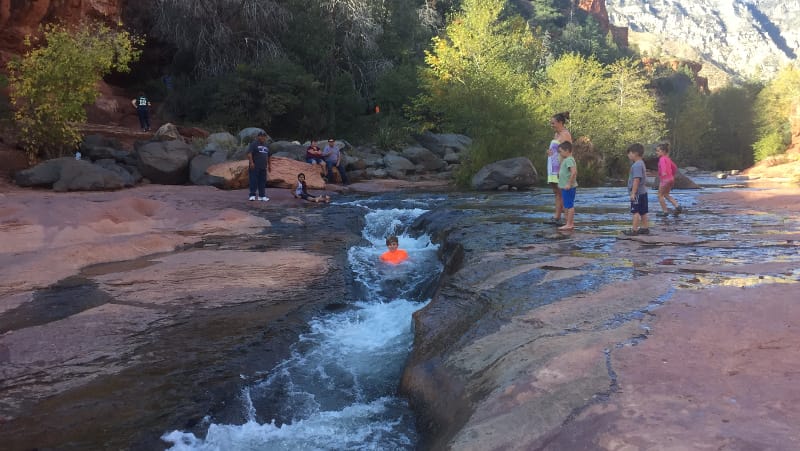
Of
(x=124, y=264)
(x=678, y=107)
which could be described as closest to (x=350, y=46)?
(x=124, y=264)

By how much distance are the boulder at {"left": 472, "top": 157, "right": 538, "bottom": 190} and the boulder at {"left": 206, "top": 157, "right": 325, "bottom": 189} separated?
5.25m

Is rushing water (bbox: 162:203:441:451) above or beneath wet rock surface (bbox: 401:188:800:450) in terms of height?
beneath

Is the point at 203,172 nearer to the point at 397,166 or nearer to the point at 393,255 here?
the point at 397,166

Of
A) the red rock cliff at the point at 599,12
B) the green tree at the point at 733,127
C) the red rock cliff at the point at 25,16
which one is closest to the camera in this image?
the red rock cliff at the point at 25,16

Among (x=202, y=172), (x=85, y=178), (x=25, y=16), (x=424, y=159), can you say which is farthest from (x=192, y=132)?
(x=424, y=159)

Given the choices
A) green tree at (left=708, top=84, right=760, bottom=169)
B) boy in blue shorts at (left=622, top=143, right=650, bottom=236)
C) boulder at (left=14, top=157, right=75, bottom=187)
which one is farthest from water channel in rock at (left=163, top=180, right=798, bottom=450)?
green tree at (left=708, top=84, right=760, bottom=169)

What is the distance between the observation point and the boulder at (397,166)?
2395 cm

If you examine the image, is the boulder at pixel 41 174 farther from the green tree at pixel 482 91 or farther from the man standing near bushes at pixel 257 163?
the green tree at pixel 482 91

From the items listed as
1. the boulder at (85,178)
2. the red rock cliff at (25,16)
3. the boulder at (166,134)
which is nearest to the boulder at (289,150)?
the boulder at (166,134)

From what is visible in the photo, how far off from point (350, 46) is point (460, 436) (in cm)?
3000

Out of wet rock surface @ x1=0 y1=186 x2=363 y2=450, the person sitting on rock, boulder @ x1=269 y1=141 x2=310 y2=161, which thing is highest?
boulder @ x1=269 y1=141 x2=310 y2=161

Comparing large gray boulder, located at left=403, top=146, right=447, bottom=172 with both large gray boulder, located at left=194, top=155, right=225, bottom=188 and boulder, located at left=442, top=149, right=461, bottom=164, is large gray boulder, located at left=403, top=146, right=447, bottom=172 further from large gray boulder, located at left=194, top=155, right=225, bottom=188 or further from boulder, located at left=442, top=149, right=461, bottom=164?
large gray boulder, located at left=194, top=155, right=225, bottom=188

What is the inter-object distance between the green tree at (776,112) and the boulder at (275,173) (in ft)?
176

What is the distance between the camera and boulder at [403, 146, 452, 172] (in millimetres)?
27031
